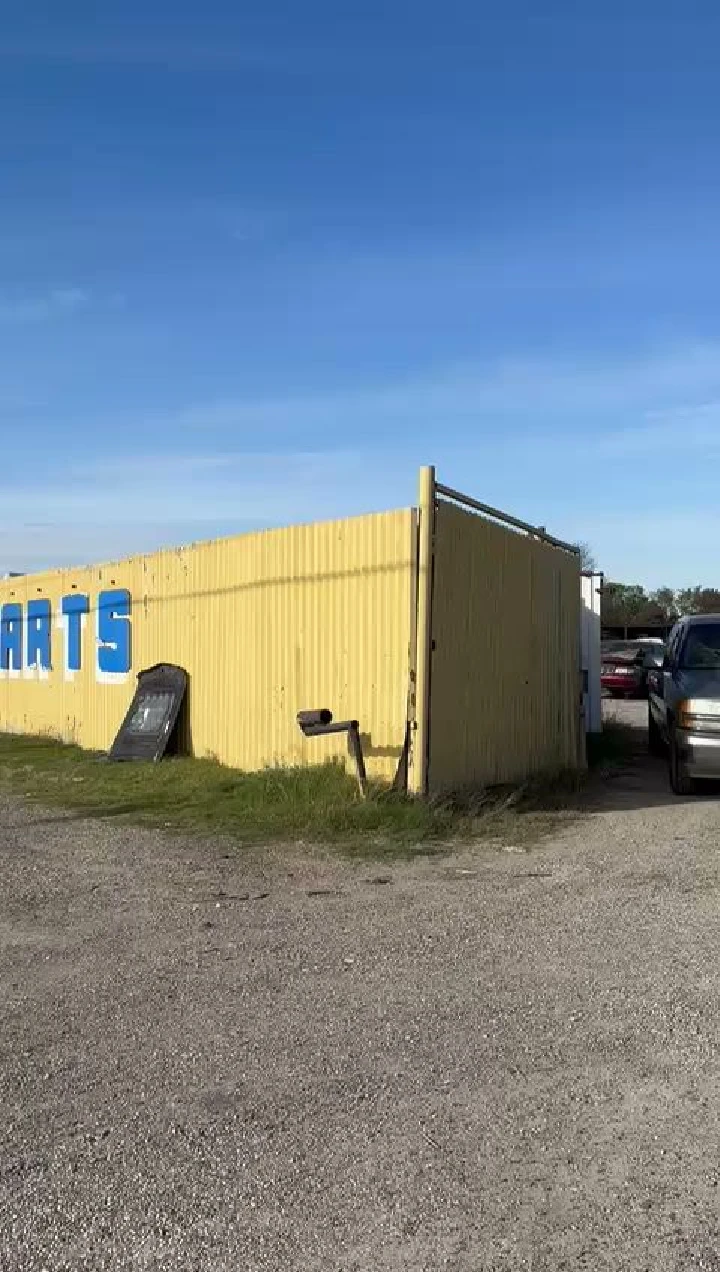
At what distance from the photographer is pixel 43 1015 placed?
16.8ft

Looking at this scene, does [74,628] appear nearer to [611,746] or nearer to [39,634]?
[39,634]

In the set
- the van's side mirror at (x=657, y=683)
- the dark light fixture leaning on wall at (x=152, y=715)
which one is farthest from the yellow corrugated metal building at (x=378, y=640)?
the van's side mirror at (x=657, y=683)

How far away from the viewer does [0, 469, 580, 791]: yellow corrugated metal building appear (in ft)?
34.3

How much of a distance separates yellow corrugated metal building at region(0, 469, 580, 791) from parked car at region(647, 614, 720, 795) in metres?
1.55

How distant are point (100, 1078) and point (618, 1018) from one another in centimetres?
217

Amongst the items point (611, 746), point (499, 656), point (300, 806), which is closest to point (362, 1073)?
point (300, 806)

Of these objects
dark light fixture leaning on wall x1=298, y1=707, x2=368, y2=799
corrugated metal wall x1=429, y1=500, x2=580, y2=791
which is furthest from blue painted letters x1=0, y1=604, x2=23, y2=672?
dark light fixture leaning on wall x1=298, y1=707, x2=368, y2=799

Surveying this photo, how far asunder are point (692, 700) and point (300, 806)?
3843 millimetres

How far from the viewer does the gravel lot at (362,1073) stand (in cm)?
331

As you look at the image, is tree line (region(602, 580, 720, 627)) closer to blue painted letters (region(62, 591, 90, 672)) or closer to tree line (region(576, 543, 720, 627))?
tree line (region(576, 543, 720, 627))

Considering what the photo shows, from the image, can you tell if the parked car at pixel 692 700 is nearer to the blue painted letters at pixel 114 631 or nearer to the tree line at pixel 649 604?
the blue painted letters at pixel 114 631

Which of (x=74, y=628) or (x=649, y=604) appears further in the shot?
(x=649, y=604)

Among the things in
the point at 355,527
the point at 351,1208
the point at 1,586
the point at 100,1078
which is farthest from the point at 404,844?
the point at 1,586

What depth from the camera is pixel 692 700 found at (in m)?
10.9
